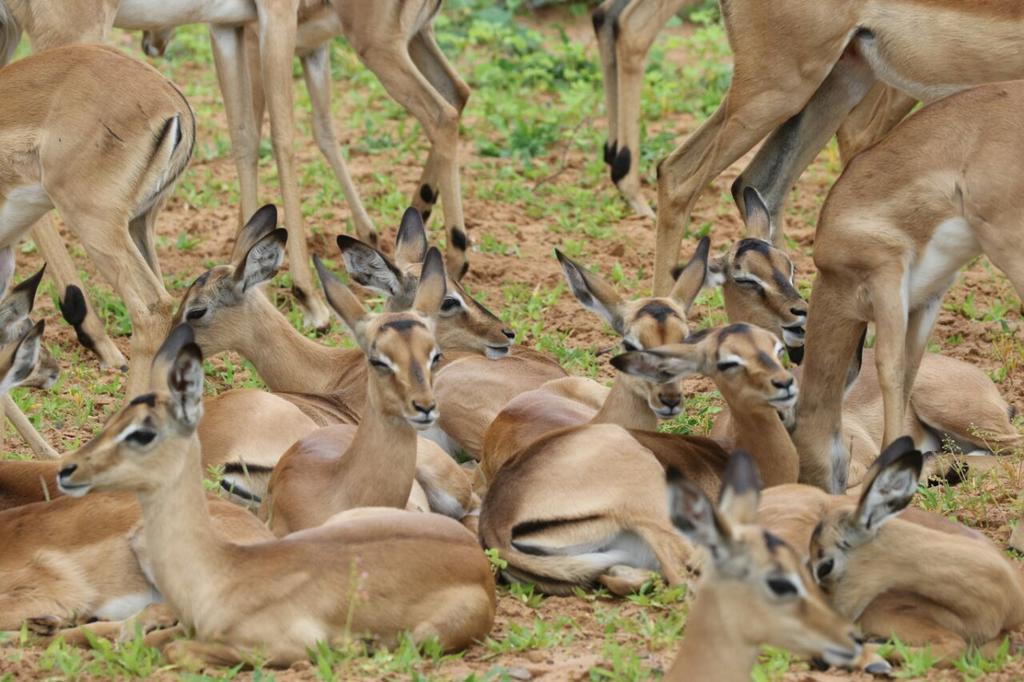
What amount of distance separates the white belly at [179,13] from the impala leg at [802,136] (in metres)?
2.44

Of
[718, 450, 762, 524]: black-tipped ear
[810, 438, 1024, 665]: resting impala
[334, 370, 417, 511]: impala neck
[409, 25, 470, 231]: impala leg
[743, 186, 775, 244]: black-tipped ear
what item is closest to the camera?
[718, 450, 762, 524]: black-tipped ear

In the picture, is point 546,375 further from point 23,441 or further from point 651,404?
point 23,441

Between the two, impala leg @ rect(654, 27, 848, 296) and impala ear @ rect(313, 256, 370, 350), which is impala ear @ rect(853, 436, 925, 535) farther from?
impala leg @ rect(654, 27, 848, 296)

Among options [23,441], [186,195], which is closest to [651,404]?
[23,441]

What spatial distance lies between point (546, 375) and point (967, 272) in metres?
2.59

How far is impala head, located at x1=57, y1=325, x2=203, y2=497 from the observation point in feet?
14.1

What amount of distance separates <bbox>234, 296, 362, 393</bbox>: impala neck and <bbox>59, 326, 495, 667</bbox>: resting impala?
7.08ft

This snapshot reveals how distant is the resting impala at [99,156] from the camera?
629cm

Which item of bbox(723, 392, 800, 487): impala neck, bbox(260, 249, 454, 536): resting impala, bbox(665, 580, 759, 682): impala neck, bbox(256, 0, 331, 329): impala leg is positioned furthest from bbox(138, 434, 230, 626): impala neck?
bbox(256, 0, 331, 329): impala leg

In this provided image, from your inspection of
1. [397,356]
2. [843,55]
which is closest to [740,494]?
[397,356]

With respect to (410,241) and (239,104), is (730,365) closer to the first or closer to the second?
(410,241)

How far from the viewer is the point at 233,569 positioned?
4355 mm

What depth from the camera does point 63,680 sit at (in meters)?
4.31

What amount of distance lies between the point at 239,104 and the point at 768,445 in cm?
381
